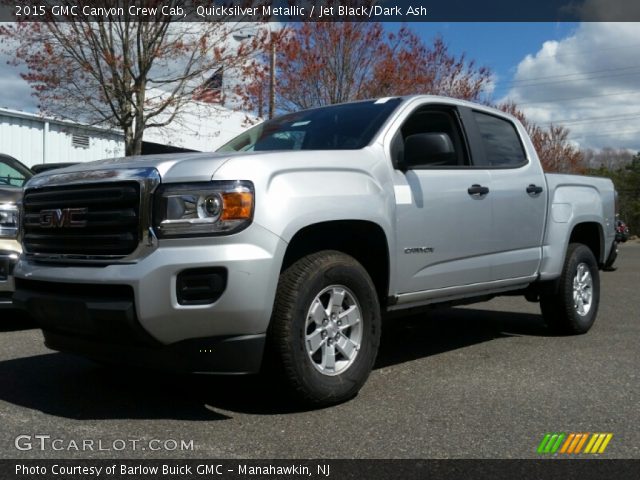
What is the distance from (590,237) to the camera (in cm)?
702

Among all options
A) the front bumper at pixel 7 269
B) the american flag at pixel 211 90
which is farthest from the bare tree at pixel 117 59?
the front bumper at pixel 7 269

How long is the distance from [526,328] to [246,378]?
10.9 feet

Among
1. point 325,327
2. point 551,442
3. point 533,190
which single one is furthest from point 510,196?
point 551,442

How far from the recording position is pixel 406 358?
543cm

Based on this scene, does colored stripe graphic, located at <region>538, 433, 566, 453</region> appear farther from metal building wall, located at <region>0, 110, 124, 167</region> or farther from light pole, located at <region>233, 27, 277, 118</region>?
metal building wall, located at <region>0, 110, 124, 167</region>

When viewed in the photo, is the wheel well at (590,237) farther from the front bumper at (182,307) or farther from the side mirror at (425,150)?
the front bumper at (182,307)

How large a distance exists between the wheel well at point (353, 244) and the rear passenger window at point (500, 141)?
1.61 m

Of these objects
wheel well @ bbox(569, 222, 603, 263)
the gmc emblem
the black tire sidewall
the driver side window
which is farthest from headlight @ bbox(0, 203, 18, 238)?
wheel well @ bbox(569, 222, 603, 263)

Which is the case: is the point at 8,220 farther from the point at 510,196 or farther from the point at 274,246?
the point at 510,196

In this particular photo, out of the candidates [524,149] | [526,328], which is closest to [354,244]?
[524,149]

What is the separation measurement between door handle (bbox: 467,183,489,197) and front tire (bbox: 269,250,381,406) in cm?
130

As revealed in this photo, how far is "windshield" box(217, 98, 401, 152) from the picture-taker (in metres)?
4.78
